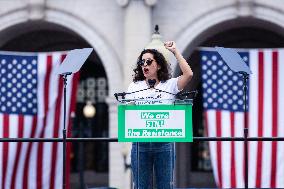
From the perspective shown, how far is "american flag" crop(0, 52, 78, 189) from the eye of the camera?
1302 cm

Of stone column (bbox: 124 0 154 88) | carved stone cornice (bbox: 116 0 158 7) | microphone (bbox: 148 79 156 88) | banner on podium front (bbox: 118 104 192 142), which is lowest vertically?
banner on podium front (bbox: 118 104 192 142)

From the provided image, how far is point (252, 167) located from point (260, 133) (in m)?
0.73

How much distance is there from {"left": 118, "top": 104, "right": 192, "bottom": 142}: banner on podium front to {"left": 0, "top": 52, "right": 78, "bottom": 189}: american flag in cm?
666

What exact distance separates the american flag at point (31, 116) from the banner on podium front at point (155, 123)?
666 cm

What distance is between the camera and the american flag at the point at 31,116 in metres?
13.0

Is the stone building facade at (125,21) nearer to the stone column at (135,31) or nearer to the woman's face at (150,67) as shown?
the stone column at (135,31)

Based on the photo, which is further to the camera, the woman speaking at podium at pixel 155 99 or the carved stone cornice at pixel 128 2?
the carved stone cornice at pixel 128 2

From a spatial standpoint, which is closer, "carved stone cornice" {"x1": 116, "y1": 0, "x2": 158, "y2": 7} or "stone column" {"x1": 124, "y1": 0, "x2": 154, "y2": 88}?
"stone column" {"x1": 124, "y1": 0, "x2": 154, "y2": 88}

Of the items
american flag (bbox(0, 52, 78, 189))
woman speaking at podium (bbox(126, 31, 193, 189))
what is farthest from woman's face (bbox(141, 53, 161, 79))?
american flag (bbox(0, 52, 78, 189))

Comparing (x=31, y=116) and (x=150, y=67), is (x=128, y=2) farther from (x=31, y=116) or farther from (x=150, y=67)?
(x=150, y=67)

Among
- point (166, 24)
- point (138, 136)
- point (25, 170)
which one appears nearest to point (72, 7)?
point (166, 24)

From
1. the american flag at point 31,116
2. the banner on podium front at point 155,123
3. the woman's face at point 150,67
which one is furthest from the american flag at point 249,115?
the woman's face at point 150,67

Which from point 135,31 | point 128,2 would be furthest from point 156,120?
point 128,2

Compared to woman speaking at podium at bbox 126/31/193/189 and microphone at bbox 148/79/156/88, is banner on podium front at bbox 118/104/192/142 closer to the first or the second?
woman speaking at podium at bbox 126/31/193/189
